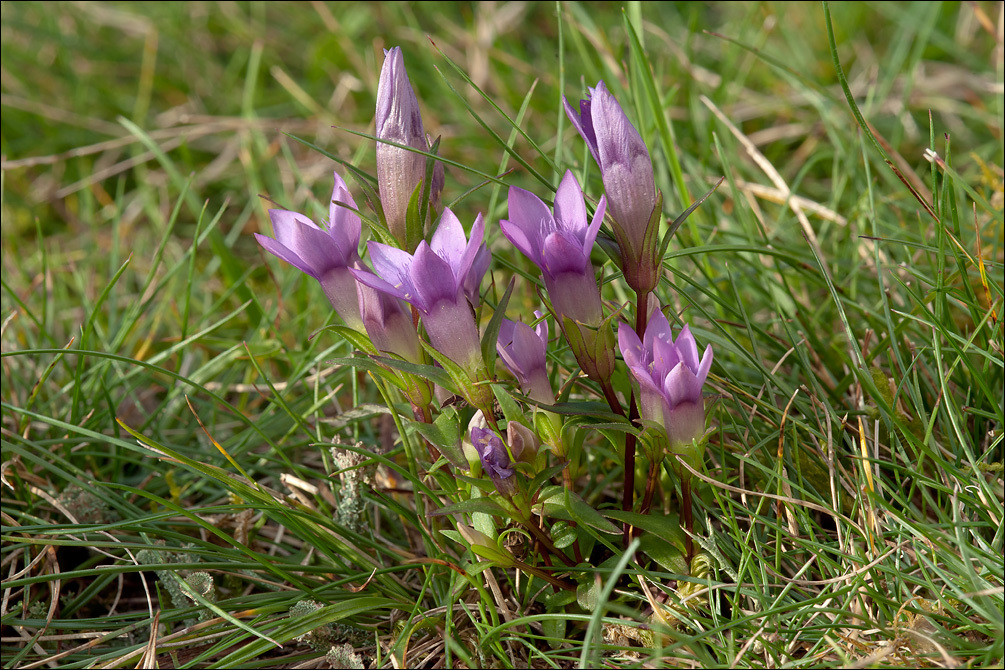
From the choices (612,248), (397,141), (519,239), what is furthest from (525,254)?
(397,141)

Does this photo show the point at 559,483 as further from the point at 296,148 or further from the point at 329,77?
the point at 329,77

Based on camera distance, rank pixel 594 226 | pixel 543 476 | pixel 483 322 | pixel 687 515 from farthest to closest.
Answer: pixel 483 322, pixel 687 515, pixel 543 476, pixel 594 226

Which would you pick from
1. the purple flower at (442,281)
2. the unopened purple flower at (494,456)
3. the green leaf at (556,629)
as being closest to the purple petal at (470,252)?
the purple flower at (442,281)

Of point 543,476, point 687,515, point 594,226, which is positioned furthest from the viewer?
point 687,515

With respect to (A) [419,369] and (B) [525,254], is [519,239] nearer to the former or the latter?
(B) [525,254]

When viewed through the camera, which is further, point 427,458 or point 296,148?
point 296,148

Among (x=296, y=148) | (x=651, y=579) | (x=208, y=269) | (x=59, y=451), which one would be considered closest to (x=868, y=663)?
(x=651, y=579)

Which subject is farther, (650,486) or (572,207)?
(650,486)
